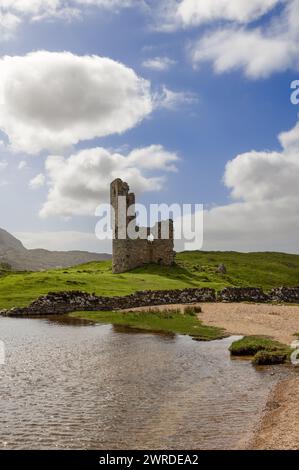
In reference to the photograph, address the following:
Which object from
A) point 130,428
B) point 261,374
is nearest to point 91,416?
point 130,428

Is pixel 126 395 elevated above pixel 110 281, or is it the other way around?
pixel 110 281

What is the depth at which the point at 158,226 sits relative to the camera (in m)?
95.9

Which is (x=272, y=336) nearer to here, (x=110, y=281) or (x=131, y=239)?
(x=110, y=281)

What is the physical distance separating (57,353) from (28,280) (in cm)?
4091

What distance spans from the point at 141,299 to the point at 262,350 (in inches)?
1269

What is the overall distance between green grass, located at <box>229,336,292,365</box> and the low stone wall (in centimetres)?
2701

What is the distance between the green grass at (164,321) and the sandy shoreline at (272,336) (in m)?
1.49

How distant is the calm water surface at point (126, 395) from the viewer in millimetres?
13945

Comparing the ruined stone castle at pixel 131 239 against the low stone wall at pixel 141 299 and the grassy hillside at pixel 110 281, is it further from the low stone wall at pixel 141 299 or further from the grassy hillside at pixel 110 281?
the low stone wall at pixel 141 299

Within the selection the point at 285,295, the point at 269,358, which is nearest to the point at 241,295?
the point at 285,295

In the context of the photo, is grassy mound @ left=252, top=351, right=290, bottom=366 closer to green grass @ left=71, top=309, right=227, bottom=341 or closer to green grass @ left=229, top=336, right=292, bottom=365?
green grass @ left=229, top=336, right=292, bottom=365

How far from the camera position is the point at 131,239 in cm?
9106

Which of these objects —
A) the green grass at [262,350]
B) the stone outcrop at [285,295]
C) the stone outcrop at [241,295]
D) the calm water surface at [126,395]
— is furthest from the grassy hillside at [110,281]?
the green grass at [262,350]

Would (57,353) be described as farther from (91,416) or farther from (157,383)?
(91,416)
